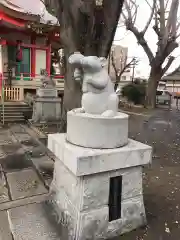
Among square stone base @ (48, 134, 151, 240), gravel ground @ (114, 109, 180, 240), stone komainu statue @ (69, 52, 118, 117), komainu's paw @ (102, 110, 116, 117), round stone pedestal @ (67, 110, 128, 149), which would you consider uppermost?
stone komainu statue @ (69, 52, 118, 117)

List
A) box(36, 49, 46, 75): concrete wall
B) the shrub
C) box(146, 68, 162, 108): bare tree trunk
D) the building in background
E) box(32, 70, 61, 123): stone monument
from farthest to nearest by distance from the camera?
the shrub < box(146, 68, 162, 108): bare tree trunk < box(36, 49, 46, 75): concrete wall < the building in background < box(32, 70, 61, 123): stone monument

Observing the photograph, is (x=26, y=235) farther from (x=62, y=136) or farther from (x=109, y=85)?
(x=109, y=85)

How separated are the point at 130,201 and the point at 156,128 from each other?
23.1 ft

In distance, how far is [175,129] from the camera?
30.6ft

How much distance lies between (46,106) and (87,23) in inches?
187

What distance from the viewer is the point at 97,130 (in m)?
2.41

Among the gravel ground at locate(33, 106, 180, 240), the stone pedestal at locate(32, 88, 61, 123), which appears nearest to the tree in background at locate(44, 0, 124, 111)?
the gravel ground at locate(33, 106, 180, 240)

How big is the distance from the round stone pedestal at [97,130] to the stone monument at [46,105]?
23.4 ft

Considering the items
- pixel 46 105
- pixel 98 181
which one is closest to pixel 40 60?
pixel 46 105

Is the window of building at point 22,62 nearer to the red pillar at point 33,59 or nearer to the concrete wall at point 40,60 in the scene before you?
the red pillar at point 33,59

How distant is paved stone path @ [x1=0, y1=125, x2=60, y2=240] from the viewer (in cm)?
257

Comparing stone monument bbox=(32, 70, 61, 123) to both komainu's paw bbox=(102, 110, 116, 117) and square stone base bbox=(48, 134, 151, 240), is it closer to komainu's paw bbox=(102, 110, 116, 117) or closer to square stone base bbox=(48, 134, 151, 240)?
square stone base bbox=(48, 134, 151, 240)

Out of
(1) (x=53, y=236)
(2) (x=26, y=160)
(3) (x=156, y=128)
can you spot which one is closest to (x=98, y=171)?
(1) (x=53, y=236)

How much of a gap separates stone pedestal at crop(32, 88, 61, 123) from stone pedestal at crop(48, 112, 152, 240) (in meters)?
6.85
